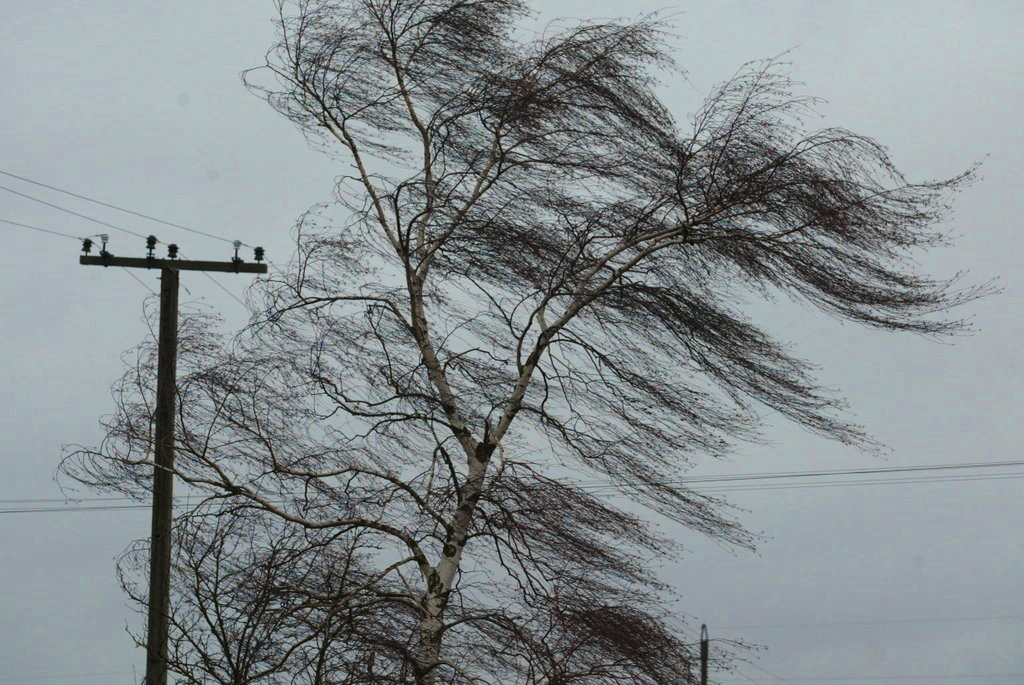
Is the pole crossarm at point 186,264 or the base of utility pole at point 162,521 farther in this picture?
the pole crossarm at point 186,264

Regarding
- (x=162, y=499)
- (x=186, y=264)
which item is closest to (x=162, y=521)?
(x=162, y=499)

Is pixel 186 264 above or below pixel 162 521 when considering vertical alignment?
above

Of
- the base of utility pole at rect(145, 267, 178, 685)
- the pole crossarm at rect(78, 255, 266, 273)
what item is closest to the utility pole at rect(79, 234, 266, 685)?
the base of utility pole at rect(145, 267, 178, 685)

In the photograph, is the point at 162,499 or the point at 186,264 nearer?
the point at 162,499

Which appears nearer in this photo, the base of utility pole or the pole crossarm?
the base of utility pole

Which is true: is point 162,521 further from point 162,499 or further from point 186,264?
point 186,264

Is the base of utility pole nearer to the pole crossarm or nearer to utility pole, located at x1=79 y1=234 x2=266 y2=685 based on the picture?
utility pole, located at x1=79 y1=234 x2=266 y2=685

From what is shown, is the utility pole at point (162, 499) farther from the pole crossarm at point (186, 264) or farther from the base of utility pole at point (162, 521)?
the pole crossarm at point (186, 264)

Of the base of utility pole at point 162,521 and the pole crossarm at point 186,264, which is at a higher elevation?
the pole crossarm at point 186,264

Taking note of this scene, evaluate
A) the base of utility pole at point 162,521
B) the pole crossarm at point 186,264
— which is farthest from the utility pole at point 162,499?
the pole crossarm at point 186,264

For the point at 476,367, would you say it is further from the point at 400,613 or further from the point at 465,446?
the point at 400,613

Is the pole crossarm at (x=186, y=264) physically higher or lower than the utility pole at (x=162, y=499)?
higher

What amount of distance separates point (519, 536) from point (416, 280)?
7.71 feet

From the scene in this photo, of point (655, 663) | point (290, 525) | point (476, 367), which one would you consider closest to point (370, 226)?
point (476, 367)
